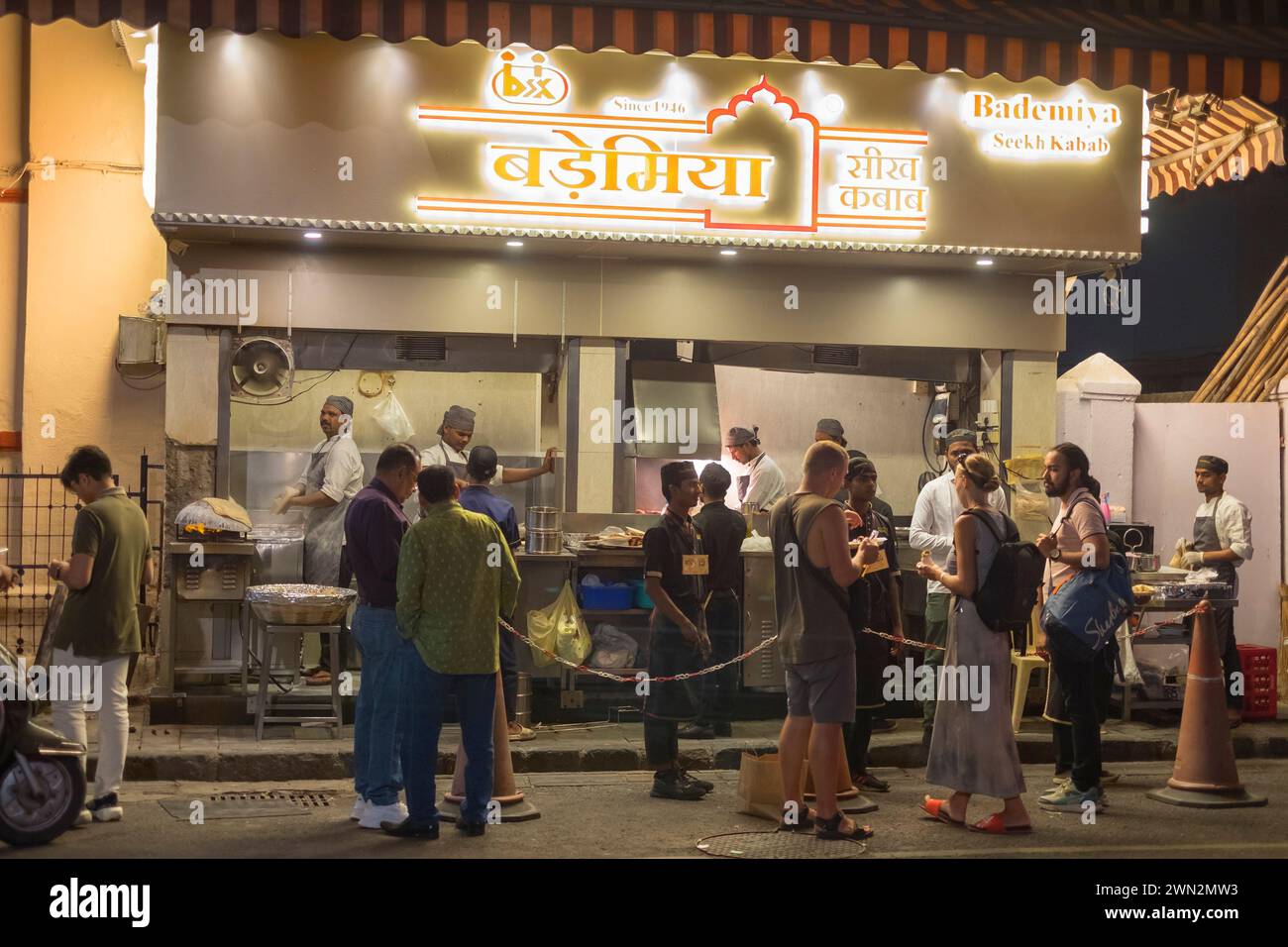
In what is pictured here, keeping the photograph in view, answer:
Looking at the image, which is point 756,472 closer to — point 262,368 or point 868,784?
point 868,784

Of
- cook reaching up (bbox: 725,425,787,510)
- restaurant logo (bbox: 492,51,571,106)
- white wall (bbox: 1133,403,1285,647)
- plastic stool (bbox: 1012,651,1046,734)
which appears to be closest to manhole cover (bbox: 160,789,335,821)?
cook reaching up (bbox: 725,425,787,510)

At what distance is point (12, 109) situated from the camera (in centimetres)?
1345

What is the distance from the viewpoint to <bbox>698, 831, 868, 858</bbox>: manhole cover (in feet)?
25.5

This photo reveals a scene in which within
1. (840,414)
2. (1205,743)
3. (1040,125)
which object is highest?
(1040,125)

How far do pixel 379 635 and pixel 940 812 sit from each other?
337cm

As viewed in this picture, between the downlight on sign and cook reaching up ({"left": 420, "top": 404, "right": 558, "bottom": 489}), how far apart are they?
4.54 metres

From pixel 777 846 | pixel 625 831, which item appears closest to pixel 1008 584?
pixel 777 846

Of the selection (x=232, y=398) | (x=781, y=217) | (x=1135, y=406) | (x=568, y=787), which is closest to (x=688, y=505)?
(x=568, y=787)

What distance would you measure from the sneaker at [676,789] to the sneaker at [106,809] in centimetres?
317

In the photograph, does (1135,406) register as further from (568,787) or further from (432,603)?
(432,603)

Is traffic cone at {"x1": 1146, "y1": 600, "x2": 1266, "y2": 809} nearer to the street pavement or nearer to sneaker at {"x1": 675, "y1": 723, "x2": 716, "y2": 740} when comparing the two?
the street pavement

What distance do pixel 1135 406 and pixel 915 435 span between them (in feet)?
7.46

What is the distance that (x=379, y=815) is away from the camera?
8.15 m

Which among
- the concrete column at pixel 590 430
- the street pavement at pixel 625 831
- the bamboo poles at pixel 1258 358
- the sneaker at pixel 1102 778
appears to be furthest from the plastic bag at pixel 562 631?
the bamboo poles at pixel 1258 358
